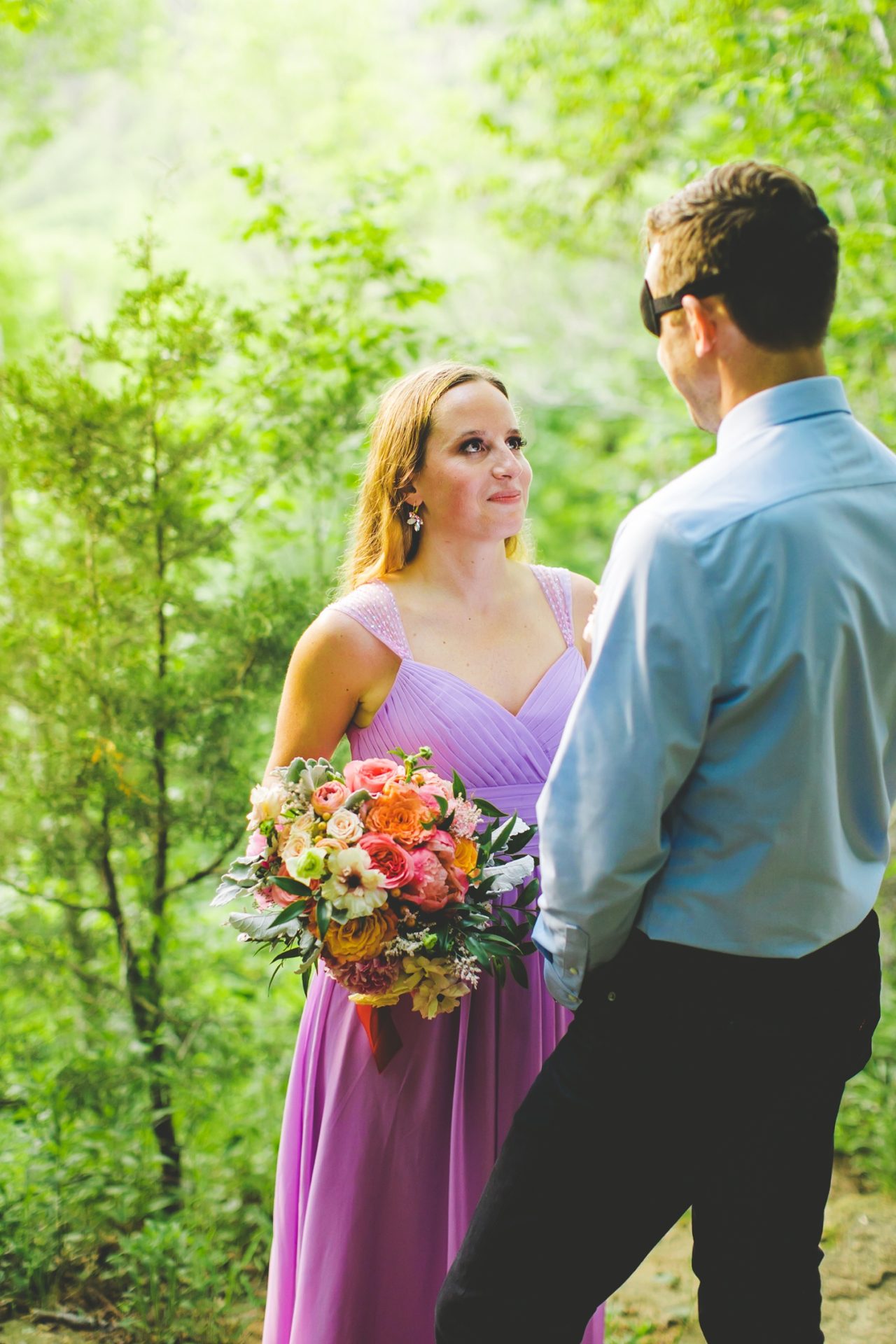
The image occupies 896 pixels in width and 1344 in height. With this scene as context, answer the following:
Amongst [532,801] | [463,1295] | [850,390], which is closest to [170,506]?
[532,801]

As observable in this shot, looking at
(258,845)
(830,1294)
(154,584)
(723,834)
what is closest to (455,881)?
(258,845)

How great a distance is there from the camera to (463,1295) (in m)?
1.58

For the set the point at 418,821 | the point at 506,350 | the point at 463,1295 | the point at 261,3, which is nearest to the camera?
the point at 463,1295

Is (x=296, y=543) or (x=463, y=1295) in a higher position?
(x=296, y=543)

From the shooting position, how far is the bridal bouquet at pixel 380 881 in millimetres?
1772

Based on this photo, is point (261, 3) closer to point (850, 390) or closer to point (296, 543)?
point (850, 390)

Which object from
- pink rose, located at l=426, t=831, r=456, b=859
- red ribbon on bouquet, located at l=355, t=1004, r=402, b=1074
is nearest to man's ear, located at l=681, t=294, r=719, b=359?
pink rose, located at l=426, t=831, r=456, b=859

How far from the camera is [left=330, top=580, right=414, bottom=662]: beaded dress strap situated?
2.22 metres

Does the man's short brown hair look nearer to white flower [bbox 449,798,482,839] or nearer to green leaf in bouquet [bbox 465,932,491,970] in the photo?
white flower [bbox 449,798,482,839]

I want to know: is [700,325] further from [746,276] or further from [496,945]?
[496,945]

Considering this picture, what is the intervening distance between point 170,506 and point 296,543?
60 centimetres

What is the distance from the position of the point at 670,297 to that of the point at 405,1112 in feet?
5.40

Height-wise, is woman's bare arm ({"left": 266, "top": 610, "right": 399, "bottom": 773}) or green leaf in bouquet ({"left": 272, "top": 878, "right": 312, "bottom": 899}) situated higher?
woman's bare arm ({"left": 266, "top": 610, "right": 399, "bottom": 773})

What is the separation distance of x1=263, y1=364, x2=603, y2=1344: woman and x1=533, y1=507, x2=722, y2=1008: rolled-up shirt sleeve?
72cm
